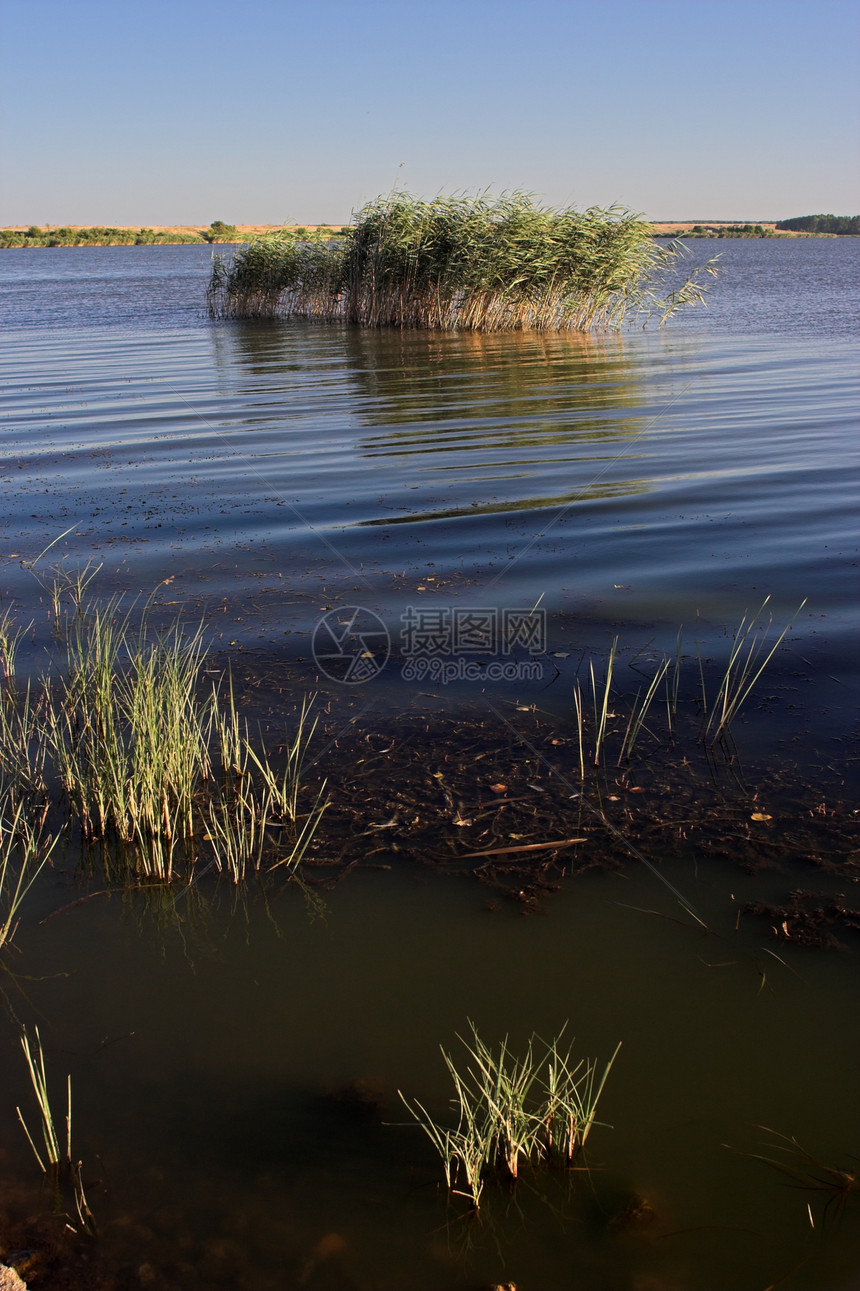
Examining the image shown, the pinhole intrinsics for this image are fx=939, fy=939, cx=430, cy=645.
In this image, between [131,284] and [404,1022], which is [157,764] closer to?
[404,1022]

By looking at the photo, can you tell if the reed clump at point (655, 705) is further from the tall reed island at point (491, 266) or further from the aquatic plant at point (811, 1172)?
the tall reed island at point (491, 266)

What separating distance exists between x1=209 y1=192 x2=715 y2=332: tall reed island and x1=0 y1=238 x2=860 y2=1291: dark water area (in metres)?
14.5

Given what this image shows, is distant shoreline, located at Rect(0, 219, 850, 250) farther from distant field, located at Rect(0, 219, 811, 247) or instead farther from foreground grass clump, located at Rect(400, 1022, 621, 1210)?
foreground grass clump, located at Rect(400, 1022, 621, 1210)

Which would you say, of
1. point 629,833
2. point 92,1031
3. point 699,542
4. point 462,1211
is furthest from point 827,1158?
point 699,542

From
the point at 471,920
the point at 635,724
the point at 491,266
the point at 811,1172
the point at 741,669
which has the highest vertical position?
the point at 491,266

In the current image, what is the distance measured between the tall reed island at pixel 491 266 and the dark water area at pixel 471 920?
14539mm

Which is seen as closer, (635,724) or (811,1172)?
(811,1172)

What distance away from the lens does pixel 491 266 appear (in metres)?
22.2

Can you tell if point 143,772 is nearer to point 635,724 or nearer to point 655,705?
point 635,724

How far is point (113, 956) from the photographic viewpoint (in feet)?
10.8

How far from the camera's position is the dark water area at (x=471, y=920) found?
2.33 metres

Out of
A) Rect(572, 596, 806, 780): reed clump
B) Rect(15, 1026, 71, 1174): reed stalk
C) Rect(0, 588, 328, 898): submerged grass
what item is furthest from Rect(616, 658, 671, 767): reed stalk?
Rect(15, 1026, 71, 1174): reed stalk

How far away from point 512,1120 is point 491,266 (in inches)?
880

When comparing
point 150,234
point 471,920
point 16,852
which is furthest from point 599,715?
point 150,234
